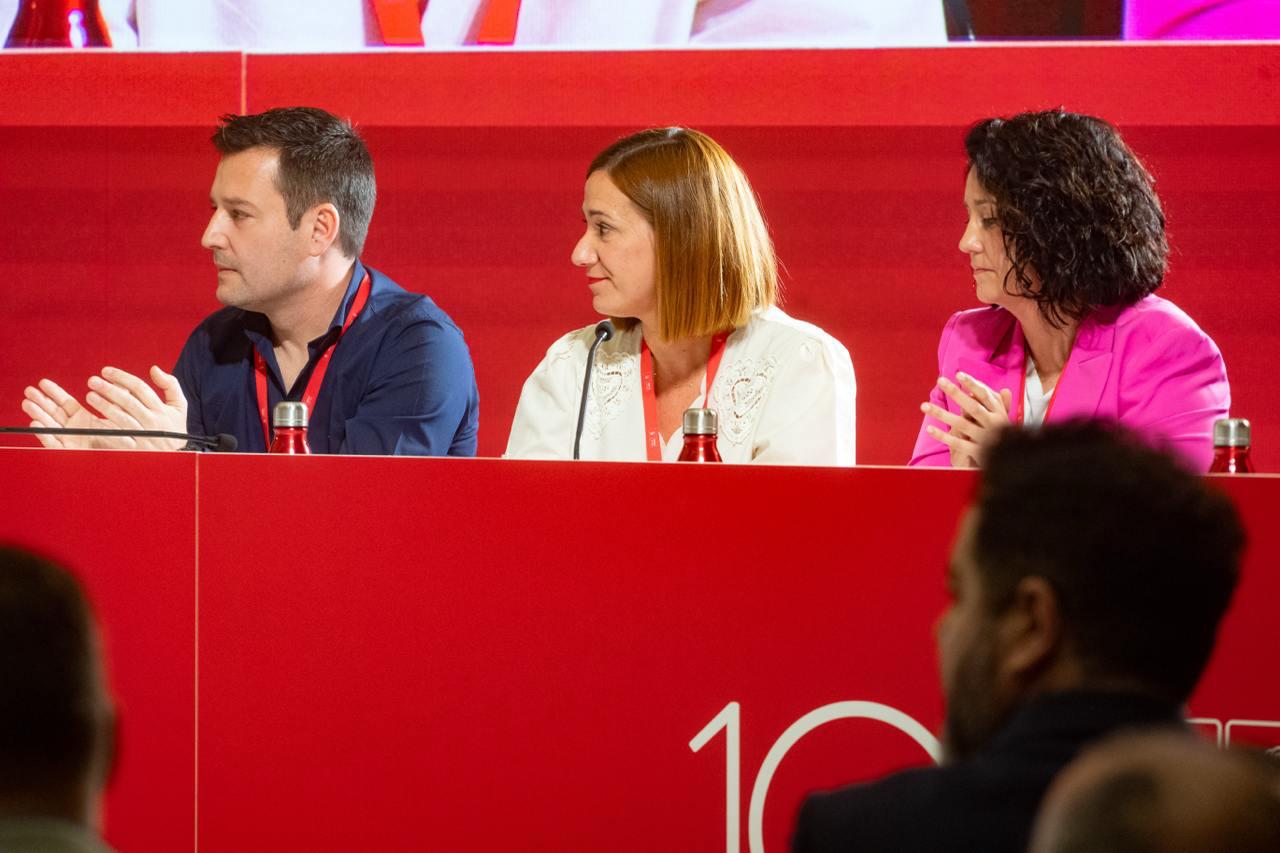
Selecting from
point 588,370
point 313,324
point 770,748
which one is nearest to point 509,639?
point 770,748

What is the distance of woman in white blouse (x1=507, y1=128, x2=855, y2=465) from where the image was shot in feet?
8.39

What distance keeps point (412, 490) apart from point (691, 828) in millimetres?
506

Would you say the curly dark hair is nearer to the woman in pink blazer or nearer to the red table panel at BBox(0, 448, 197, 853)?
the woman in pink blazer

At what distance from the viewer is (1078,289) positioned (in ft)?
8.17

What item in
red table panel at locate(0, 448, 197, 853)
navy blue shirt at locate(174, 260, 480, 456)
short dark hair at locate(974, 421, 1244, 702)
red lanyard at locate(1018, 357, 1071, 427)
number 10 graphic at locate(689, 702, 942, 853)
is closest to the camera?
short dark hair at locate(974, 421, 1244, 702)

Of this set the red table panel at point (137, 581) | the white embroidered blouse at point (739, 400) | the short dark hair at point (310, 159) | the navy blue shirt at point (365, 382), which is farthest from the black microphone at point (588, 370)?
the red table panel at point (137, 581)

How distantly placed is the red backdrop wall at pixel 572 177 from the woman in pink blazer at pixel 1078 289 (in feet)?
3.01

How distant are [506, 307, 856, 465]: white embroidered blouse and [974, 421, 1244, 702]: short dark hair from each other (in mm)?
1426

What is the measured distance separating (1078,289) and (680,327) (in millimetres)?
630

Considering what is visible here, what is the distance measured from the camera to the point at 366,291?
2.97 meters

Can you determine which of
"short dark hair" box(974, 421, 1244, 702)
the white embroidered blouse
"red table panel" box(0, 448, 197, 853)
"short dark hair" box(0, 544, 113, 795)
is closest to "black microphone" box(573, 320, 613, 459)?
the white embroidered blouse

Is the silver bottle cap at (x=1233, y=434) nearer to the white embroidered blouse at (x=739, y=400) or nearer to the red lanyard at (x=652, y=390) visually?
the white embroidered blouse at (x=739, y=400)

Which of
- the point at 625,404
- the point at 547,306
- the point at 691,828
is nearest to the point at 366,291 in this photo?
the point at 625,404

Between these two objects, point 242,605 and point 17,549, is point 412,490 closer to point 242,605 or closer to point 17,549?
point 242,605
